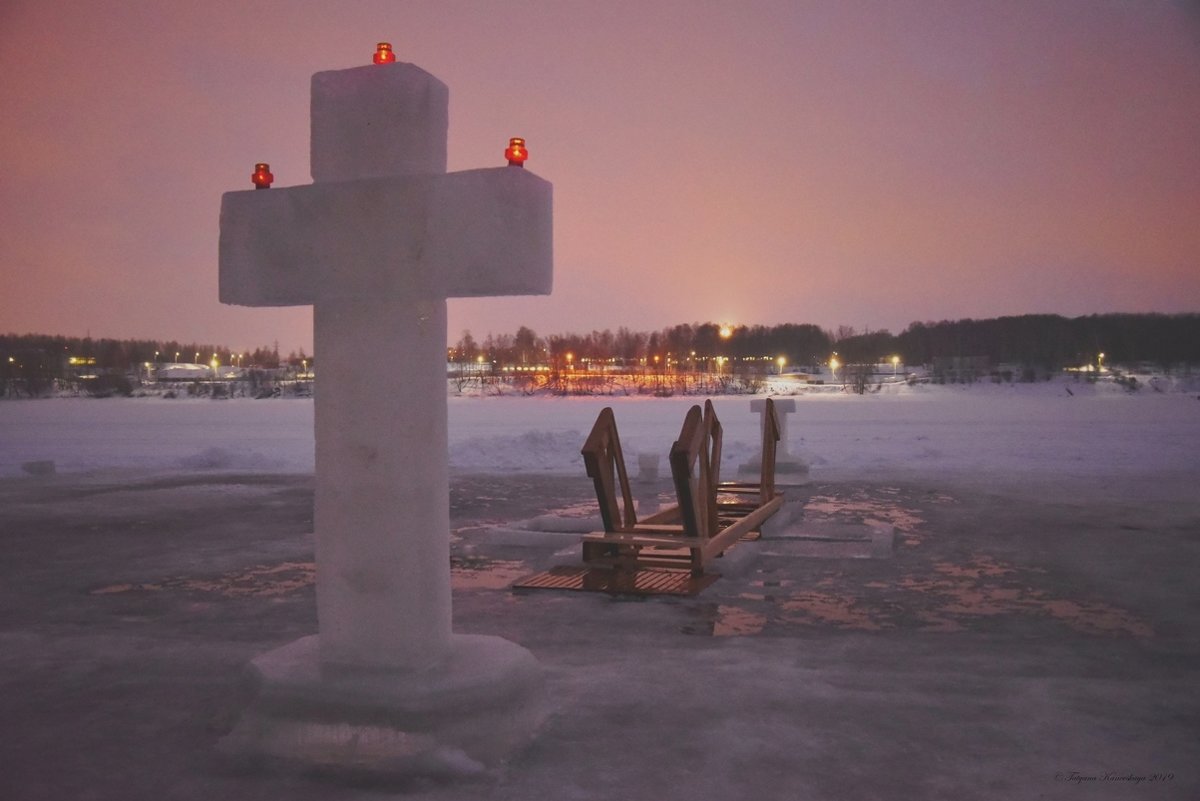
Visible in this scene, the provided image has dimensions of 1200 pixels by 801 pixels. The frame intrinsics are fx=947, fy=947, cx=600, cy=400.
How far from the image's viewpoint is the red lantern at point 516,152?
4.39 m

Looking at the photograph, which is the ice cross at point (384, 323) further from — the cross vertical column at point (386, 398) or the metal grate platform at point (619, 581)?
the metal grate platform at point (619, 581)

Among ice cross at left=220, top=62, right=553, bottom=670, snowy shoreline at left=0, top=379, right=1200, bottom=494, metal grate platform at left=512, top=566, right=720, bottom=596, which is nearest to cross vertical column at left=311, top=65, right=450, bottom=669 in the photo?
ice cross at left=220, top=62, right=553, bottom=670

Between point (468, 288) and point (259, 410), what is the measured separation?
48343 millimetres

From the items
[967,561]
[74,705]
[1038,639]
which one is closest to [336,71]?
[74,705]

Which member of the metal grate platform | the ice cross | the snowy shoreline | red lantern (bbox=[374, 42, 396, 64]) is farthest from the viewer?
the snowy shoreline

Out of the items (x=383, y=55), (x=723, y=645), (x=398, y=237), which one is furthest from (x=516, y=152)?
(x=723, y=645)

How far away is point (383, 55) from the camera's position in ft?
14.9

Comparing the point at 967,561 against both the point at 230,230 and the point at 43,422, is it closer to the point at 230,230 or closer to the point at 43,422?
the point at 230,230

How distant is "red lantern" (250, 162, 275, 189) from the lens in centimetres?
486

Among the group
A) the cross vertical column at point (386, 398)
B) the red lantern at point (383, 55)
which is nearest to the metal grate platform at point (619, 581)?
the cross vertical column at point (386, 398)

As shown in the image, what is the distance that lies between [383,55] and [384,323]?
1.29 meters

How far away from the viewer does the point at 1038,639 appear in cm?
638

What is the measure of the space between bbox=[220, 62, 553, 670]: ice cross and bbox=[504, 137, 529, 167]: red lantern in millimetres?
108

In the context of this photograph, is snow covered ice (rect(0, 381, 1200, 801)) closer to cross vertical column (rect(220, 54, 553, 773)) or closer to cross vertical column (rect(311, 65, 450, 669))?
cross vertical column (rect(220, 54, 553, 773))
